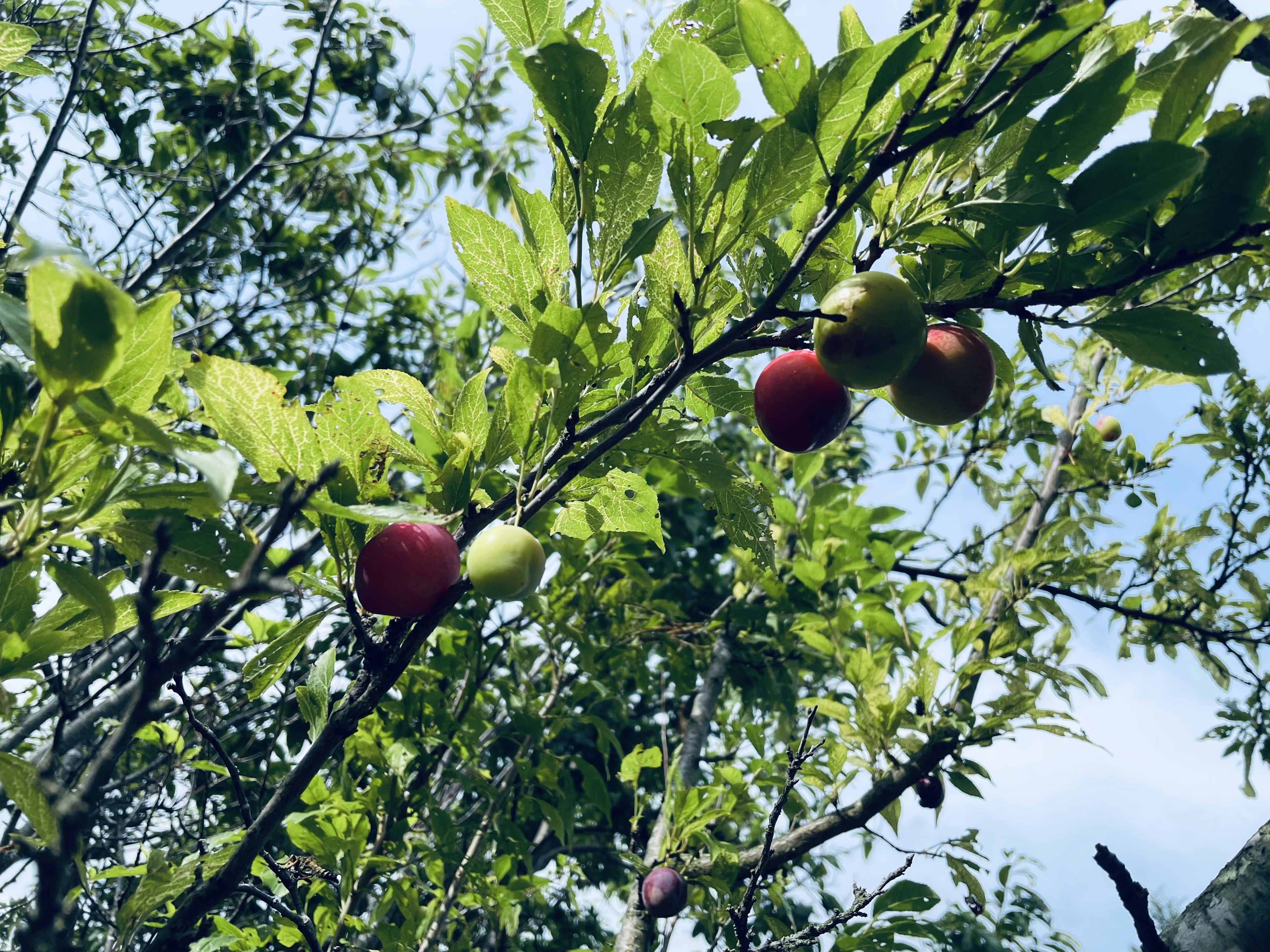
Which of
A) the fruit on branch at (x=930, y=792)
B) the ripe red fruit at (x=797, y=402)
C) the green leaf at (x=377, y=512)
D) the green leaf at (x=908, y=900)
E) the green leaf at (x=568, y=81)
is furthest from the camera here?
the fruit on branch at (x=930, y=792)

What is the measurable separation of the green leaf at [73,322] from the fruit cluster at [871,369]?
657 millimetres

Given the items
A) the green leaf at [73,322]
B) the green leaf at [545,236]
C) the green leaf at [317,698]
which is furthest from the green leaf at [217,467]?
the green leaf at [545,236]

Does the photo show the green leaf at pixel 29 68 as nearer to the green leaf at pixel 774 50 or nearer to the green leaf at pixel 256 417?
the green leaf at pixel 256 417

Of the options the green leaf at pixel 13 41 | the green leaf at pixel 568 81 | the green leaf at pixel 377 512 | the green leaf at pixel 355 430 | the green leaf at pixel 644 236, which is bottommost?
the green leaf at pixel 377 512

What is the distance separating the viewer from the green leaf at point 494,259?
1.01 metres

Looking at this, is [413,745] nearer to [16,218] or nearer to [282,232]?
[16,218]

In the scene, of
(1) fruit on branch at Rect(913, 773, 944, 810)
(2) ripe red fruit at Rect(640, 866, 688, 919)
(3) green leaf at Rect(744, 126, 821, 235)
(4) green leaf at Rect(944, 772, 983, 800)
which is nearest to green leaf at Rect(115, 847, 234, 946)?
(3) green leaf at Rect(744, 126, 821, 235)

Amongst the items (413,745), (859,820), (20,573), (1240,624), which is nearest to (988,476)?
(1240,624)

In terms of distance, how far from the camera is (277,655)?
0.98 metres

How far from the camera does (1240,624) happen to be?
299 cm

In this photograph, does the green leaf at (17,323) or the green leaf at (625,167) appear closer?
the green leaf at (17,323)

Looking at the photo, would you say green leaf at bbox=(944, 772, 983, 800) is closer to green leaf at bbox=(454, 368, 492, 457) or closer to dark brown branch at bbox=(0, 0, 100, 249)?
green leaf at bbox=(454, 368, 492, 457)

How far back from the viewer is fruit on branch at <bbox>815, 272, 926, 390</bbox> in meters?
0.91

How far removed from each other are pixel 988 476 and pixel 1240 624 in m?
0.99
